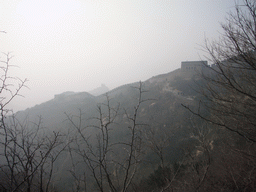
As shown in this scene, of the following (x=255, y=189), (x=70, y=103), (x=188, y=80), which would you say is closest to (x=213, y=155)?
(x=255, y=189)

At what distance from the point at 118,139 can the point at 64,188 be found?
9.71 metres

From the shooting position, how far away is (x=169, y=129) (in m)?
20.6

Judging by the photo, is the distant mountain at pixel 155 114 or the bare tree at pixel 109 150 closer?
the bare tree at pixel 109 150

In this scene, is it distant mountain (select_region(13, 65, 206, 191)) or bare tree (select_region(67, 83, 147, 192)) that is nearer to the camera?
bare tree (select_region(67, 83, 147, 192))

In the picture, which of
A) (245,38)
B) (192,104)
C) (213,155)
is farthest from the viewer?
(192,104)

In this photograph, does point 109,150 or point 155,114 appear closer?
point 109,150

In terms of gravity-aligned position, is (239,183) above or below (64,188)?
above

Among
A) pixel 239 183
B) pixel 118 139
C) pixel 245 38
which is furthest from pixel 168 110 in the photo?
pixel 245 38

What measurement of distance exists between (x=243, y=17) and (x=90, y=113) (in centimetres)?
3471

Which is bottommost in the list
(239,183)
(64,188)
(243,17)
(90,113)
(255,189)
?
(64,188)

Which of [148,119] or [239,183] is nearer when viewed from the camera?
[239,183]

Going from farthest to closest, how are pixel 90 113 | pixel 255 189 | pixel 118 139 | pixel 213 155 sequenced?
pixel 90 113, pixel 118 139, pixel 213 155, pixel 255 189

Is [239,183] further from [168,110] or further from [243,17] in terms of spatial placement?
[168,110]

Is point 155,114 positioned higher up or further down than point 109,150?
further down
